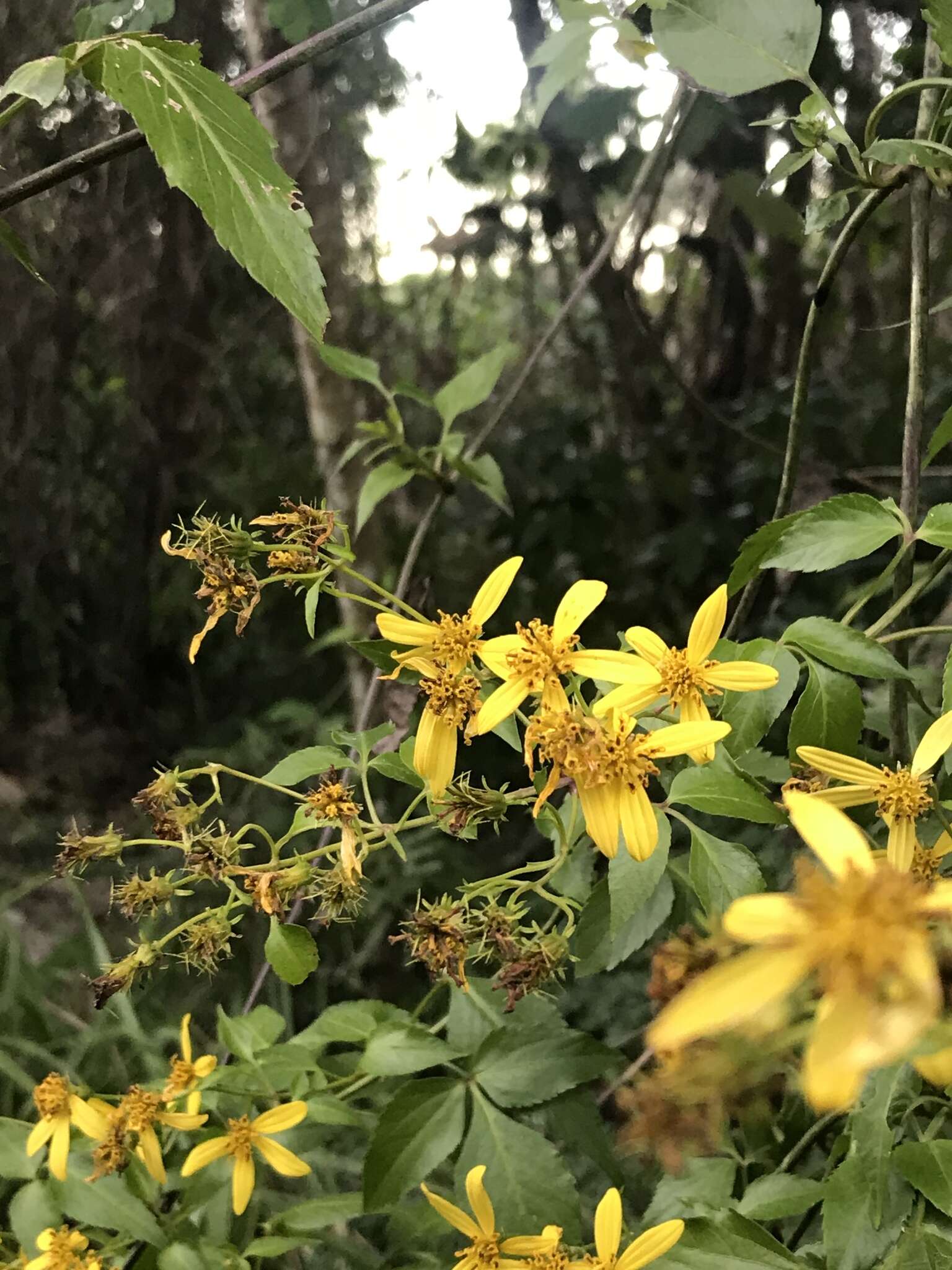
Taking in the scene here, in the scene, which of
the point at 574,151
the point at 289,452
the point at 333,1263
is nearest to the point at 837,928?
the point at 333,1263

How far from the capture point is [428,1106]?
397 millimetres

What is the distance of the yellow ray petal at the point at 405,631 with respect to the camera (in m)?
0.28

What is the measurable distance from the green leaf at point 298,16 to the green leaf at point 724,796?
0.61m

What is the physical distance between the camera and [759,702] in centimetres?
31

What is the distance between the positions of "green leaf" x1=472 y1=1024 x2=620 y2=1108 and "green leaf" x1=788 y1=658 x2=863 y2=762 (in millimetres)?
199

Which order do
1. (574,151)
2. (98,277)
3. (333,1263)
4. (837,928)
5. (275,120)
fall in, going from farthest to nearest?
(98,277) < (574,151) < (275,120) < (333,1263) < (837,928)

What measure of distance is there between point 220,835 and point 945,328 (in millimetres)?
1027

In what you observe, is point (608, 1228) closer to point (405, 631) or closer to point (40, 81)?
point (405, 631)

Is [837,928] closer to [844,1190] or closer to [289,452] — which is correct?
[844,1190]

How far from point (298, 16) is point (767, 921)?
0.71 metres

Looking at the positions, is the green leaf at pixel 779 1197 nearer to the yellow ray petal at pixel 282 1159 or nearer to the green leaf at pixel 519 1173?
the green leaf at pixel 519 1173

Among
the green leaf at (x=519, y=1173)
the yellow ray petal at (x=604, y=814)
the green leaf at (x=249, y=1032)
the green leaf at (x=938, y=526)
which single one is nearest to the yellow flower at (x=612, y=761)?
the yellow ray petal at (x=604, y=814)

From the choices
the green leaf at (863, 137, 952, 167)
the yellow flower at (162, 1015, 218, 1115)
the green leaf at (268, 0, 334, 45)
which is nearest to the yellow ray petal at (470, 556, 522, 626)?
the green leaf at (863, 137, 952, 167)

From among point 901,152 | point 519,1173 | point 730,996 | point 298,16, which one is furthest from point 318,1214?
point 298,16
